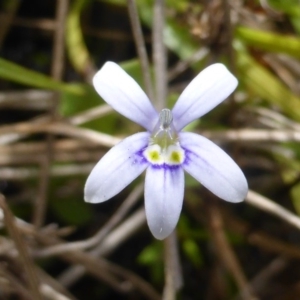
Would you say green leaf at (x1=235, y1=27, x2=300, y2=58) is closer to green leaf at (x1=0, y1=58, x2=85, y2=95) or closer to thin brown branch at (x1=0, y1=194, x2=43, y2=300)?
green leaf at (x1=0, y1=58, x2=85, y2=95)

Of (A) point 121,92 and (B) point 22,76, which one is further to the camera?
(B) point 22,76

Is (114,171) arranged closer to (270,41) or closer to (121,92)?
(121,92)

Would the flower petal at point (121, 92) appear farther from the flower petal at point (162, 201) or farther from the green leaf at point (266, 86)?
the green leaf at point (266, 86)

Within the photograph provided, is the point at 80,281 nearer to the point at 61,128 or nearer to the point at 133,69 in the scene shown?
the point at 61,128

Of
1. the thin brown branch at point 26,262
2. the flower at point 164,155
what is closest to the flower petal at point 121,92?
the flower at point 164,155

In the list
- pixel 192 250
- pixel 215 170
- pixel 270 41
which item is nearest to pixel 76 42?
pixel 270 41

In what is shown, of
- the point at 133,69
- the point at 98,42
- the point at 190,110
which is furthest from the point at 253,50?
the point at 190,110
